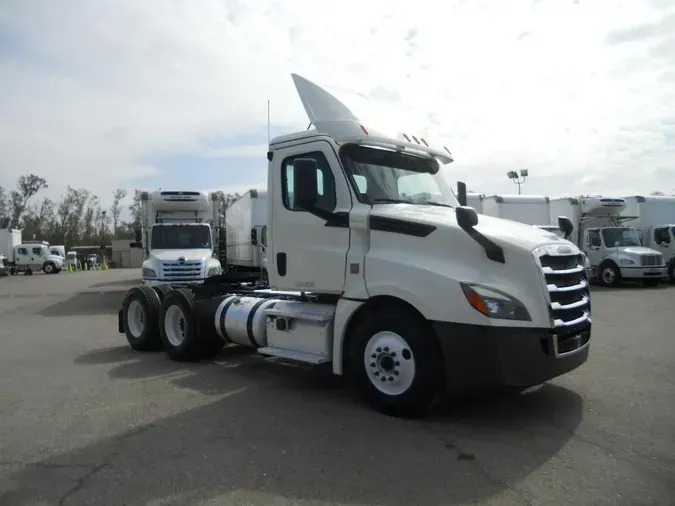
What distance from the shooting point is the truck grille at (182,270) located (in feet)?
52.9

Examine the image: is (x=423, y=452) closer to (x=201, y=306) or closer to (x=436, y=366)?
(x=436, y=366)

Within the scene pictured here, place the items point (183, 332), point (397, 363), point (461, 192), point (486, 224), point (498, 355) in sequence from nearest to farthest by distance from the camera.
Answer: point (498, 355) → point (397, 363) → point (486, 224) → point (461, 192) → point (183, 332)

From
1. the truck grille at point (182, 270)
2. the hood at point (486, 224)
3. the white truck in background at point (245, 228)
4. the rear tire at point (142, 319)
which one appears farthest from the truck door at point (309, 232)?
the white truck in background at point (245, 228)

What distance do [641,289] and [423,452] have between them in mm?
19919

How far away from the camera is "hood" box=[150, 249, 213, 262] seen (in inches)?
645

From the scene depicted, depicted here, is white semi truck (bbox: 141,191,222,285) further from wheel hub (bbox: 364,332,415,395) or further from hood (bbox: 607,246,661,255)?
hood (bbox: 607,246,661,255)

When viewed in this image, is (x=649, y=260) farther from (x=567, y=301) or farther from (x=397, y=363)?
(x=397, y=363)

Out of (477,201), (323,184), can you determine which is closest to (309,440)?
(323,184)

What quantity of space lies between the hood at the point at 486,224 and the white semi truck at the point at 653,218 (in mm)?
22539

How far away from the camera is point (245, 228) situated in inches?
762

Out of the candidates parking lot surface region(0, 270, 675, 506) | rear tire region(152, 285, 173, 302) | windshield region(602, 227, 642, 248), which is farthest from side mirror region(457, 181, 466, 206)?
windshield region(602, 227, 642, 248)

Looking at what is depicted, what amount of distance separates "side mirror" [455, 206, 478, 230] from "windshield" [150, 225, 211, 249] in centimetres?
1350

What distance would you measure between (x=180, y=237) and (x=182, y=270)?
175cm

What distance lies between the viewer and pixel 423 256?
5402 mm
